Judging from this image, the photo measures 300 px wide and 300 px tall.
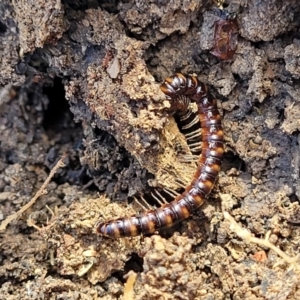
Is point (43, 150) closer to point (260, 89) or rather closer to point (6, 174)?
point (6, 174)

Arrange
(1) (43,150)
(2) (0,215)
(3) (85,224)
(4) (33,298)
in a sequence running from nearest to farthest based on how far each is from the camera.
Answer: (4) (33,298)
(3) (85,224)
(2) (0,215)
(1) (43,150)

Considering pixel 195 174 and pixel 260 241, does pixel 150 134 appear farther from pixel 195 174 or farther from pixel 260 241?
pixel 260 241

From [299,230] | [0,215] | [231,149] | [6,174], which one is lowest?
[0,215]

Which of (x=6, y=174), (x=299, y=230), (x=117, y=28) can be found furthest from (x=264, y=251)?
(x=6, y=174)

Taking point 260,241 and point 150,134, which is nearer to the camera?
point 260,241

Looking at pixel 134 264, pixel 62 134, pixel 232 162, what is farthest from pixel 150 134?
Answer: pixel 62 134

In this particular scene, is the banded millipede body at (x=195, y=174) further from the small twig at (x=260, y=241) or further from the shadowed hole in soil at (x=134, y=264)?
the small twig at (x=260, y=241)
